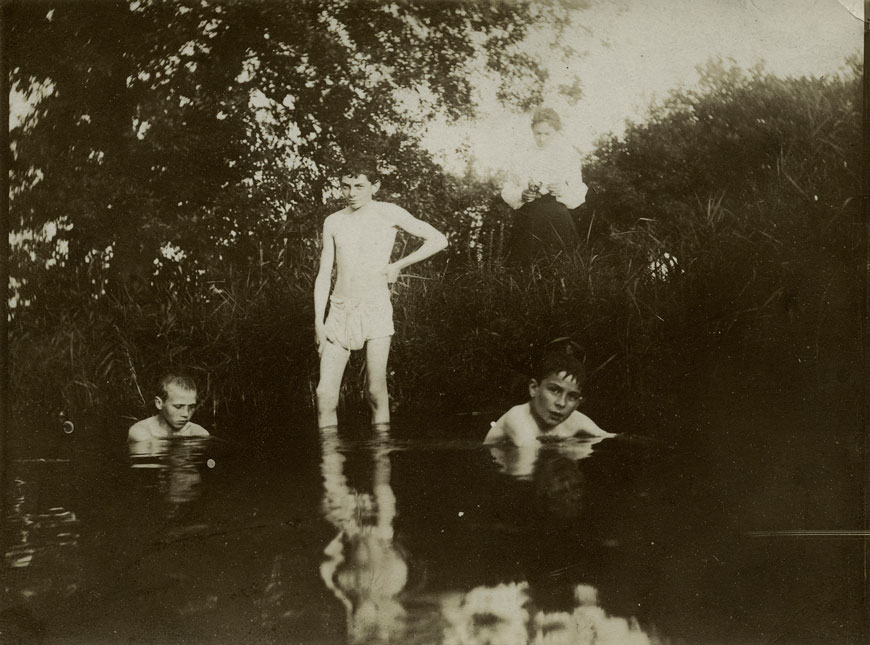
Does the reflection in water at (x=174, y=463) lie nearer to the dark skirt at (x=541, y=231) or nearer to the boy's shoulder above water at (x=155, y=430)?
the boy's shoulder above water at (x=155, y=430)

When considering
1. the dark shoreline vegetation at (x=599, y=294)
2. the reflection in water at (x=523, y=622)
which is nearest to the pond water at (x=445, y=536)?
the reflection in water at (x=523, y=622)

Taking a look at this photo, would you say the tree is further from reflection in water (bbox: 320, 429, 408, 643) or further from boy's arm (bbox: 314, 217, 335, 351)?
reflection in water (bbox: 320, 429, 408, 643)

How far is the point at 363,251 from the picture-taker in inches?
94.7

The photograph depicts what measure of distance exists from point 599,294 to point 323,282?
0.89 meters

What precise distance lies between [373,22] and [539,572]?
1795 mm

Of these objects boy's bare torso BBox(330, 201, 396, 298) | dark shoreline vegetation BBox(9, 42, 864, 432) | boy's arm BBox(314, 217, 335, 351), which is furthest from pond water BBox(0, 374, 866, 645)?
boy's bare torso BBox(330, 201, 396, 298)

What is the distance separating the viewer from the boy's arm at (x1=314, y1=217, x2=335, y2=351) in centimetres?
241

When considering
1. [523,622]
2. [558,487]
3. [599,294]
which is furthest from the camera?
[599,294]

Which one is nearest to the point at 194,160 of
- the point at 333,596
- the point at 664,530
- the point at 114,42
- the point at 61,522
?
the point at 114,42

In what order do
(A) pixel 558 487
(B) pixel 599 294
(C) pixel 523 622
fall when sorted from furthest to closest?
1. (B) pixel 599 294
2. (A) pixel 558 487
3. (C) pixel 523 622

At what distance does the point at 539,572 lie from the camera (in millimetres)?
2182

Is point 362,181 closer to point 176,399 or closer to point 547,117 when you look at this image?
point 547,117

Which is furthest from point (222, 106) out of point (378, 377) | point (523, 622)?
point (523, 622)

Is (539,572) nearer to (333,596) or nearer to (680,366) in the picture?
(333,596)
